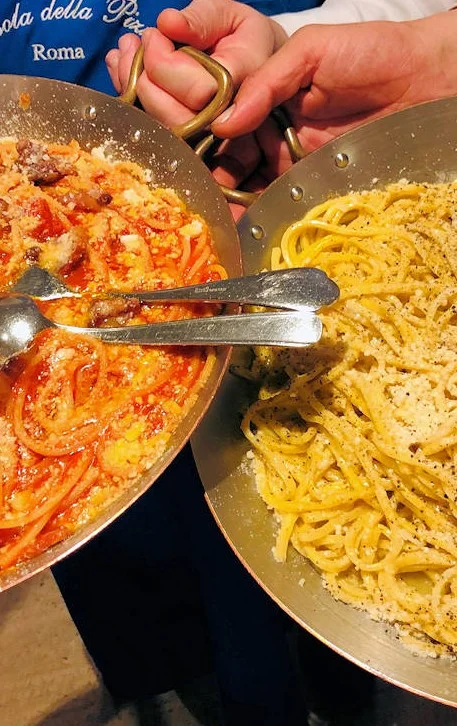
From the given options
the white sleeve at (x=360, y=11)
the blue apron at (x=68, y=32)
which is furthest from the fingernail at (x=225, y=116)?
the blue apron at (x=68, y=32)

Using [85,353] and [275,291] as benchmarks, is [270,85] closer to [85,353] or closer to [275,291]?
[275,291]

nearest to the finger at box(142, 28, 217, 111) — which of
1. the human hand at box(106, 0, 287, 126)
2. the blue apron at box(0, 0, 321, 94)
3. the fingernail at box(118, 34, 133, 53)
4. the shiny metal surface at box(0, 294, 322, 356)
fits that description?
the human hand at box(106, 0, 287, 126)

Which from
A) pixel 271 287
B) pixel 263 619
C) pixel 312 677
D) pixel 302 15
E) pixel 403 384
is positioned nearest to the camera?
pixel 271 287

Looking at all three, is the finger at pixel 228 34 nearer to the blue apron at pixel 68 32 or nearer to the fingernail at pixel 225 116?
the fingernail at pixel 225 116

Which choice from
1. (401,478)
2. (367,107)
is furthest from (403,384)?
(367,107)

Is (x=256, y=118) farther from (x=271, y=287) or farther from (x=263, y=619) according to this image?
(x=263, y=619)

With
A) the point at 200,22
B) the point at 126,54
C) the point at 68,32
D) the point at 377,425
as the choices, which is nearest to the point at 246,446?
the point at 377,425
